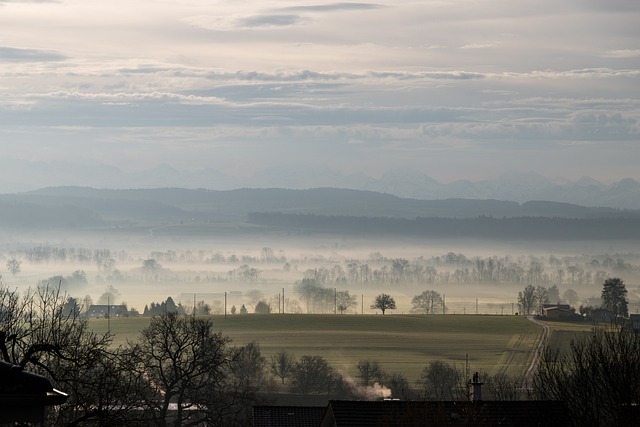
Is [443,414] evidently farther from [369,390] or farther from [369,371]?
[369,371]

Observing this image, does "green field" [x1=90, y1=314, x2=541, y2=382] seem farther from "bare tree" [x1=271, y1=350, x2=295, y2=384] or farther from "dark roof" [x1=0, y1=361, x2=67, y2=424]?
"dark roof" [x1=0, y1=361, x2=67, y2=424]

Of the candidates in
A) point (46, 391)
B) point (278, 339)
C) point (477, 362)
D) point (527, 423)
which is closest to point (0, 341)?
point (46, 391)

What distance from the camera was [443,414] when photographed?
44.0m

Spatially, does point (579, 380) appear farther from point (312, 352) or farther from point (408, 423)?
point (312, 352)

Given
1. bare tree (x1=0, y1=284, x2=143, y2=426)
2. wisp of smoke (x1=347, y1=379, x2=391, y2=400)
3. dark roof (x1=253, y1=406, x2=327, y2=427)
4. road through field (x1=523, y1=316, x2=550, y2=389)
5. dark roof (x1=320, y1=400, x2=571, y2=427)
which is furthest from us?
road through field (x1=523, y1=316, x2=550, y2=389)

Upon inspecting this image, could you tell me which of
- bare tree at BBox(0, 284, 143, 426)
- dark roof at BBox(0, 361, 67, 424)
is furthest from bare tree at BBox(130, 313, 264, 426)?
dark roof at BBox(0, 361, 67, 424)

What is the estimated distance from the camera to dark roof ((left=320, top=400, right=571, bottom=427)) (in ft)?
140

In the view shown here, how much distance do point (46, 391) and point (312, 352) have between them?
16646 cm

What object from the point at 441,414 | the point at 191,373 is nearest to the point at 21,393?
the point at 441,414

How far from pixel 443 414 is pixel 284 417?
10.8 meters

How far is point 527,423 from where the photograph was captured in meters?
45.4

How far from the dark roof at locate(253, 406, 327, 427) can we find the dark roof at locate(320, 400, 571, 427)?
6.35 metres

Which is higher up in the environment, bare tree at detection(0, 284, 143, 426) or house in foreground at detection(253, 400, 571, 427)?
bare tree at detection(0, 284, 143, 426)

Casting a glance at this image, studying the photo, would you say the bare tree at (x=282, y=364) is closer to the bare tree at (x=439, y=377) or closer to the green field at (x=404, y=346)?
the green field at (x=404, y=346)
